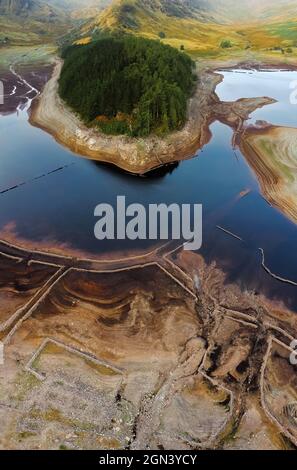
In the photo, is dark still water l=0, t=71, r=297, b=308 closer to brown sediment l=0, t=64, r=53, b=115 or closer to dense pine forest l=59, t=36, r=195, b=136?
dense pine forest l=59, t=36, r=195, b=136

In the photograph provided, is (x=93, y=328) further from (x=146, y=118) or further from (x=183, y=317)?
(x=146, y=118)

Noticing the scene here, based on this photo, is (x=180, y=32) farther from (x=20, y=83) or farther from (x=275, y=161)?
(x=275, y=161)

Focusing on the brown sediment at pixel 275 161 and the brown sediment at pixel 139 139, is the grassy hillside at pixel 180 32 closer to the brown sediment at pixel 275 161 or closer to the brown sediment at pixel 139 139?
the brown sediment at pixel 139 139

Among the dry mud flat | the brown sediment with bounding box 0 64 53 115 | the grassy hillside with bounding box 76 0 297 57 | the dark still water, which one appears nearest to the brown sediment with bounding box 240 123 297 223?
the dark still water

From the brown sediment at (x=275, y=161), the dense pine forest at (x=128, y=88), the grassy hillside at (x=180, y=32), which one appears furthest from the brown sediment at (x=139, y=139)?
the grassy hillside at (x=180, y=32)

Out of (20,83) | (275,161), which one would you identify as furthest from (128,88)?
(20,83)
